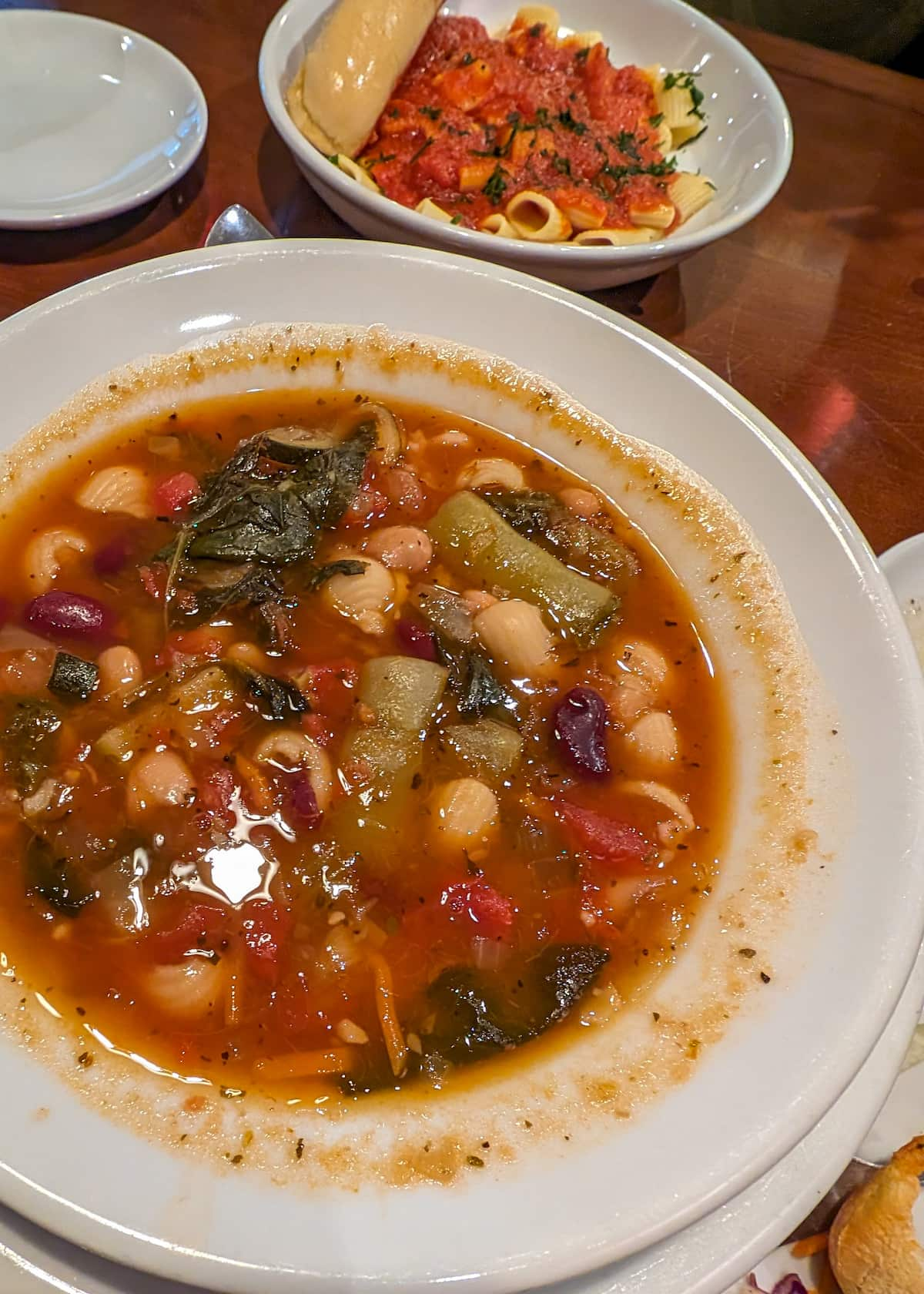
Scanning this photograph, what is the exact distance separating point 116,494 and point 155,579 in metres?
0.34

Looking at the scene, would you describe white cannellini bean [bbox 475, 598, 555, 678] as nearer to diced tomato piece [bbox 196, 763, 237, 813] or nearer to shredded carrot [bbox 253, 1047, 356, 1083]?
diced tomato piece [bbox 196, 763, 237, 813]

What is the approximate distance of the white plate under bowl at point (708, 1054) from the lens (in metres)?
1.54

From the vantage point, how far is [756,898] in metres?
2.11

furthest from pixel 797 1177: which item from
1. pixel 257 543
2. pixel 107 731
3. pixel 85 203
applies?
pixel 85 203

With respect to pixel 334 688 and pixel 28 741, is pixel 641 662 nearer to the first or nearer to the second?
pixel 334 688

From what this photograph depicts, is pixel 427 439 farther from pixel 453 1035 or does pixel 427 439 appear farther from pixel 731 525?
pixel 453 1035

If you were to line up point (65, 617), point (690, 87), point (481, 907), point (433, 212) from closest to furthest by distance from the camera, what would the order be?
point (481, 907) → point (65, 617) → point (433, 212) → point (690, 87)

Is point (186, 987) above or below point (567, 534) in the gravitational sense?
below

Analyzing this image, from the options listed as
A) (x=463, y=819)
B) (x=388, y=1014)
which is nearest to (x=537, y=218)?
(x=463, y=819)

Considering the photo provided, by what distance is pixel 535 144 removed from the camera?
12.8 ft

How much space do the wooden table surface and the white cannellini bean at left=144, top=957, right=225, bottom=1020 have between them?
266cm

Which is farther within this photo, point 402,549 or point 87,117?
point 87,117

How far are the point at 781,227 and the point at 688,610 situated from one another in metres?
2.61

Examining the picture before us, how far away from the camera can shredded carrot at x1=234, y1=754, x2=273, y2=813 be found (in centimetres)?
222
